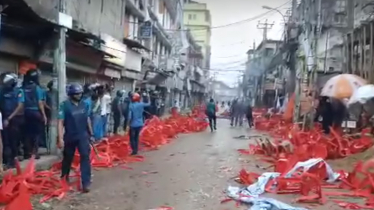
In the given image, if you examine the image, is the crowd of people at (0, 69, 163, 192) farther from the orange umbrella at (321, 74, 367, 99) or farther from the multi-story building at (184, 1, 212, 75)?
the multi-story building at (184, 1, 212, 75)

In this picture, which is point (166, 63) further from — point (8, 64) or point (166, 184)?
point (166, 184)

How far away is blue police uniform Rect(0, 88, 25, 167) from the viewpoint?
10141 millimetres

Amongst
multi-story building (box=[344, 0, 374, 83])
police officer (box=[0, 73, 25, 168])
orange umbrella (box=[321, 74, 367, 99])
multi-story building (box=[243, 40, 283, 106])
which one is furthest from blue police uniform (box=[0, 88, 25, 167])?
multi-story building (box=[243, 40, 283, 106])

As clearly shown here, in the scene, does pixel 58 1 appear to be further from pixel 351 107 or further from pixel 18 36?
pixel 351 107

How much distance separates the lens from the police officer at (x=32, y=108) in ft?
36.4

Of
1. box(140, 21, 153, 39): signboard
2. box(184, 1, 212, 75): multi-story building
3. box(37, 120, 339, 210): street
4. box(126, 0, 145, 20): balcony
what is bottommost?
box(37, 120, 339, 210): street

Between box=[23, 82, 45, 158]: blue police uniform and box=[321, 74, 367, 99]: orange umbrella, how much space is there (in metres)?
10.6

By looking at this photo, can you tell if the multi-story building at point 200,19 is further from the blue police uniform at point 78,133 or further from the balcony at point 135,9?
the blue police uniform at point 78,133

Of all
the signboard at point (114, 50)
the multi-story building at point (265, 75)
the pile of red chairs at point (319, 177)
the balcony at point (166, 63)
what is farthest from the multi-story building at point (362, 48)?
the multi-story building at point (265, 75)

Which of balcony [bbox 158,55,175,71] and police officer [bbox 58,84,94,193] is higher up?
balcony [bbox 158,55,175,71]

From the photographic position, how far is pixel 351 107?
60.7 ft

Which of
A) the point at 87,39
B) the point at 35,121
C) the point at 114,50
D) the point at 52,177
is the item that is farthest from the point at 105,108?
the point at 52,177

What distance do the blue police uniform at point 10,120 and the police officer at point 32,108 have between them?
67 centimetres

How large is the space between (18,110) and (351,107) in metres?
12.0
